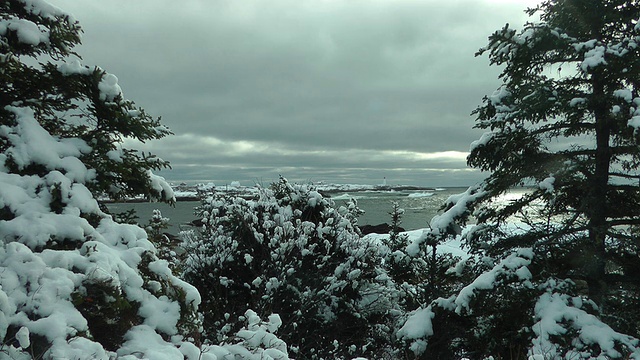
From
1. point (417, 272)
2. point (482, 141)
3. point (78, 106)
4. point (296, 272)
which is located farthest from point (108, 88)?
point (417, 272)

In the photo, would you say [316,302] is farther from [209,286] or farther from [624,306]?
[624,306]

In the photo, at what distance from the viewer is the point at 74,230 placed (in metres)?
3.86

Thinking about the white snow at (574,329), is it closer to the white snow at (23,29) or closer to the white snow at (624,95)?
the white snow at (624,95)

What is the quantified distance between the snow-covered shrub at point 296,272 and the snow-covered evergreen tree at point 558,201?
2601 mm

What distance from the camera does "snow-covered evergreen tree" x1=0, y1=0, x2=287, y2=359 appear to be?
3.13 metres

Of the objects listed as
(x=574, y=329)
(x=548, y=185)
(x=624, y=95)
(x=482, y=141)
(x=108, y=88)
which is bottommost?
(x=574, y=329)

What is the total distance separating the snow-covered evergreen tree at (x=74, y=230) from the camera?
3.13 metres

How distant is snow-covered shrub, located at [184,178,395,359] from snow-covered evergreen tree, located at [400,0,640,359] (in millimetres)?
2601

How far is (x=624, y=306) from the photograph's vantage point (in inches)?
253

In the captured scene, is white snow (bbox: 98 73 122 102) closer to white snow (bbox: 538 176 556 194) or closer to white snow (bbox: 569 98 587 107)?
white snow (bbox: 538 176 556 194)

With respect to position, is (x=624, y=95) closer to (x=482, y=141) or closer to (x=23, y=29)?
(x=482, y=141)

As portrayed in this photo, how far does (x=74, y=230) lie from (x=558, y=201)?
838cm

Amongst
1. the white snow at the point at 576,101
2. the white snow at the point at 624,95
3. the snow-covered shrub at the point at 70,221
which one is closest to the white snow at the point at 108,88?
the snow-covered shrub at the point at 70,221

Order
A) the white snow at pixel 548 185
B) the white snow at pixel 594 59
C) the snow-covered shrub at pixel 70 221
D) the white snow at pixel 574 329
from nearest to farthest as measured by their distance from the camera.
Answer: the snow-covered shrub at pixel 70 221, the white snow at pixel 574 329, the white snow at pixel 594 59, the white snow at pixel 548 185
